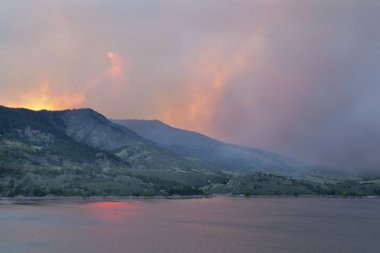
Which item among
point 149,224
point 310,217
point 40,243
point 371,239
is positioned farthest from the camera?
point 310,217

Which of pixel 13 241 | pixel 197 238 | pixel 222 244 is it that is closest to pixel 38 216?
pixel 13 241

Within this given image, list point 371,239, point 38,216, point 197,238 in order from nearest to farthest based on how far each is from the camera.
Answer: point 197,238 → point 371,239 → point 38,216

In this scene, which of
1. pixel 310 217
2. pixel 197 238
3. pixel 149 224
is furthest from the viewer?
pixel 310 217

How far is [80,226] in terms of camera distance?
113 m

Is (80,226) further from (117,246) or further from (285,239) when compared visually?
(285,239)

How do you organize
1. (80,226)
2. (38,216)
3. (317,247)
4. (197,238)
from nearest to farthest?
(317,247) → (197,238) → (80,226) → (38,216)

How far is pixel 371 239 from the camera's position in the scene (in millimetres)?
103438

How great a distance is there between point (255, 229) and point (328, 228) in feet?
69.8

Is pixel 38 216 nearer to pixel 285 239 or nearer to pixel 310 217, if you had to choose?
pixel 285 239

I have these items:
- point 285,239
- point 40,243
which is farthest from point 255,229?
point 40,243

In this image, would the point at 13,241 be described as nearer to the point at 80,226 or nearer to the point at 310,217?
the point at 80,226

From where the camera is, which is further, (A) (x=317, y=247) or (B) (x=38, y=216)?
(B) (x=38, y=216)

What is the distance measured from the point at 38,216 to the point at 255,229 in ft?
196

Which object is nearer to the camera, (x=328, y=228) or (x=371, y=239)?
(x=371, y=239)
